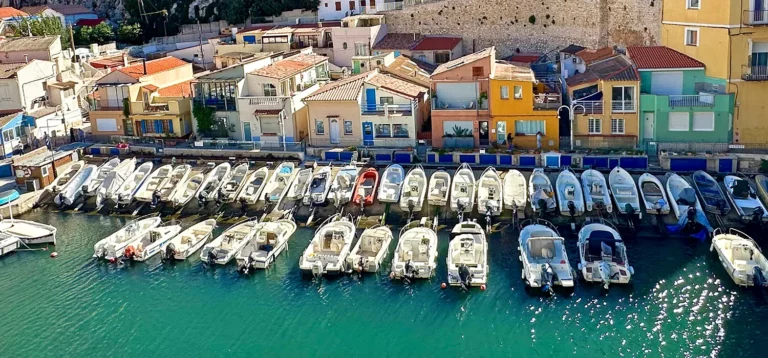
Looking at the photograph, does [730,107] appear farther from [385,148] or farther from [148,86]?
[148,86]

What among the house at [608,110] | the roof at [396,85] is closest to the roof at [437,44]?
the roof at [396,85]

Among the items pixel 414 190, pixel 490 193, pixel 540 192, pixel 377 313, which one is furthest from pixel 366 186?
pixel 377 313

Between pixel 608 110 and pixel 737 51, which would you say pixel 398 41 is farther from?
pixel 737 51

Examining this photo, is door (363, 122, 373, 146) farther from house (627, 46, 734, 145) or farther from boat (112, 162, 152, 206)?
house (627, 46, 734, 145)

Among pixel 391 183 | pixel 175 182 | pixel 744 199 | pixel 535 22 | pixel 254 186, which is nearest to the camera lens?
pixel 744 199

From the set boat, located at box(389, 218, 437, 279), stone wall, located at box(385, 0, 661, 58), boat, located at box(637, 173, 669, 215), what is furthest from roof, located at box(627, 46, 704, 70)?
boat, located at box(389, 218, 437, 279)

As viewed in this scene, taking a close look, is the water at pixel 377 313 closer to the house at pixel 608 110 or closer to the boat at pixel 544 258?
the boat at pixel 544 258
